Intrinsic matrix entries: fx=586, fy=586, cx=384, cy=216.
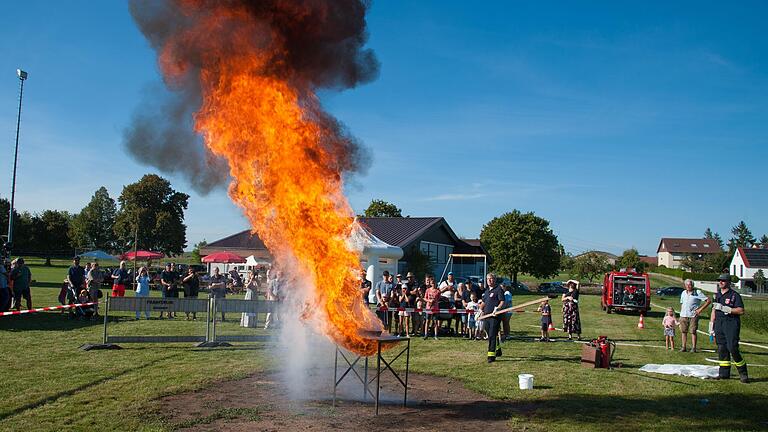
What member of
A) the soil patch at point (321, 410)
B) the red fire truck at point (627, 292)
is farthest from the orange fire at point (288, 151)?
the red fire truck at point (627, 292)

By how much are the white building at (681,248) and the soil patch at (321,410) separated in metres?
133

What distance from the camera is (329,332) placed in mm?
8992

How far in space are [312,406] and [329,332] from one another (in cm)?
111

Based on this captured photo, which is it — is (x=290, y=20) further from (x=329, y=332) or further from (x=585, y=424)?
(x=585, y=424)

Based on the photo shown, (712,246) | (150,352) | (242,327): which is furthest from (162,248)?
(712,246)

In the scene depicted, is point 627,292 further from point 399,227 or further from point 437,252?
point 437,252

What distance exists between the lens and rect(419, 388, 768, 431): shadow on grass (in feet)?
27.0

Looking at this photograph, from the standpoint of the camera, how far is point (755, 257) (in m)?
82.1

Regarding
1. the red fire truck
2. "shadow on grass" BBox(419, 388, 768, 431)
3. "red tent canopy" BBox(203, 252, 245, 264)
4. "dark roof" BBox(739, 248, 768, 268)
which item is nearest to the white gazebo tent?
"red tent canopy" BBox(203, 252, 245, 264)

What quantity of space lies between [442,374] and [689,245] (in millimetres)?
136828

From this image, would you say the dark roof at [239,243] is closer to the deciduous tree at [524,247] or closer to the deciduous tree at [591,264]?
the deciduous tree at [524,247]

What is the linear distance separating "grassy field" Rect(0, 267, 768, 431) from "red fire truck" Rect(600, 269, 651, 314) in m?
13.8

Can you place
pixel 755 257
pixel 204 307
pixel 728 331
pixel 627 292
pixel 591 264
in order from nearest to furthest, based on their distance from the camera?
1. pixel 728 331
2. pixel 204 307
3. pixel 627 292
4. pixel 591 264
5. pixel 755 257

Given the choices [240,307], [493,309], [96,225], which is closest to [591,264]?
[493,309]
